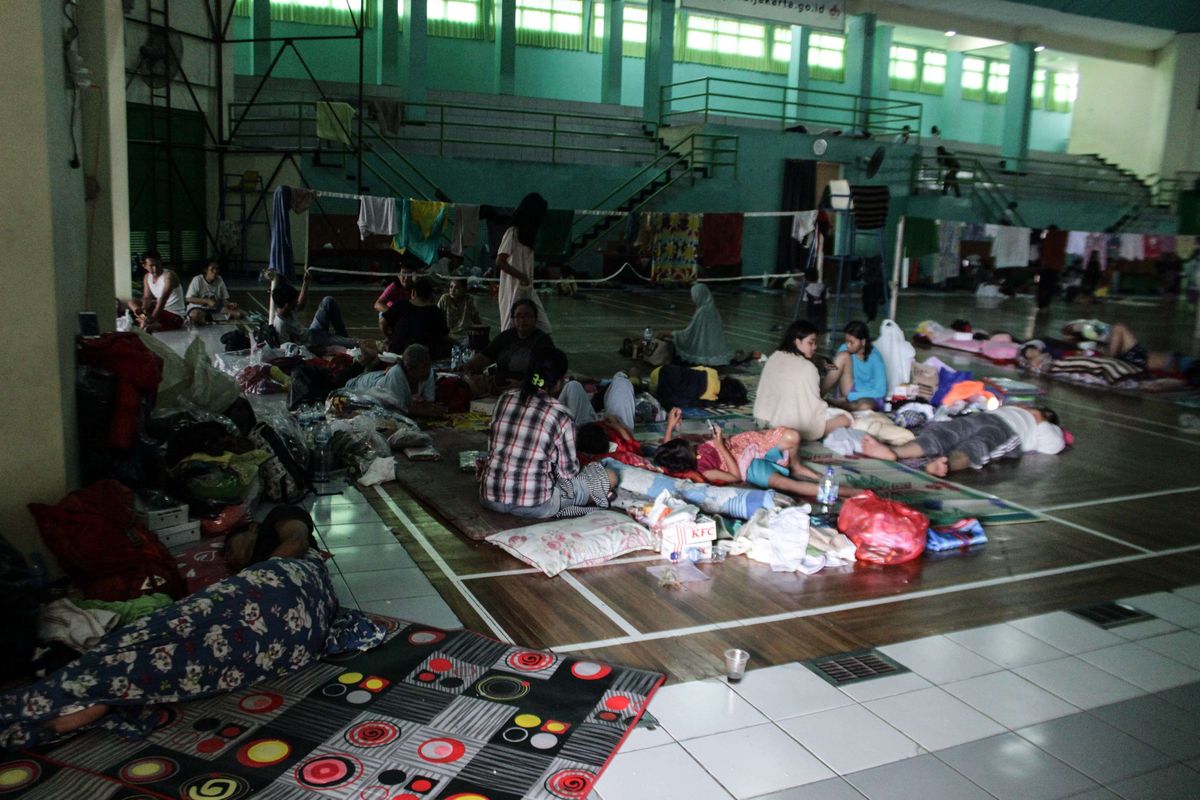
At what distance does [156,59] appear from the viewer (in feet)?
55.3

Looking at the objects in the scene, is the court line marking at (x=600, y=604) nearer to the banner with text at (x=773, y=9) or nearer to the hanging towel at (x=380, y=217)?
the hanging towel at (x=380, y=217)

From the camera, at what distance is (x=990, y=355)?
13727 millimetres

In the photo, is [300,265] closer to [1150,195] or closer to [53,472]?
→ [53,472]

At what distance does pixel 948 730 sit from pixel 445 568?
276 cm

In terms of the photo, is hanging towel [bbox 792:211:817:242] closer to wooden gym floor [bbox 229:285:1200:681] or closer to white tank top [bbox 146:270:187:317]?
wooden gym floor [bbox 229:285:1200:681]

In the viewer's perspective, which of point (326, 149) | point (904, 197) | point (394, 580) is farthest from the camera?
point (904, 197)

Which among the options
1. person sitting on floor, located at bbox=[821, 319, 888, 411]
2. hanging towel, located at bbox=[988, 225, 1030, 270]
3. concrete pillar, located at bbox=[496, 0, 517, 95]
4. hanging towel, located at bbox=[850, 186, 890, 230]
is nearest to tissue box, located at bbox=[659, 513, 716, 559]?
person sitting on floor, located at bbox=[821, 319, 888, 411]

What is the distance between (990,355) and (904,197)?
13.9 metres

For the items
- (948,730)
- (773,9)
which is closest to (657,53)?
(773,9)

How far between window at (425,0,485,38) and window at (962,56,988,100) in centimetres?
1567

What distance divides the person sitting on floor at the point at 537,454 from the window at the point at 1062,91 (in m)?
31.6

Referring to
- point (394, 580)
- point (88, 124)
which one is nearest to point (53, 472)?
point (394, 580)

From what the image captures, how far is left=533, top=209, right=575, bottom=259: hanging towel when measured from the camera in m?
13.6

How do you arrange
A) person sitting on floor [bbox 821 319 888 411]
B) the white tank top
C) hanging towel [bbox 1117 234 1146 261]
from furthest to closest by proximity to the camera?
hanging towel [bbox 1117 234 1146 261]
the white tank top
person sitting on floor [bbox 821 319 888 411]
